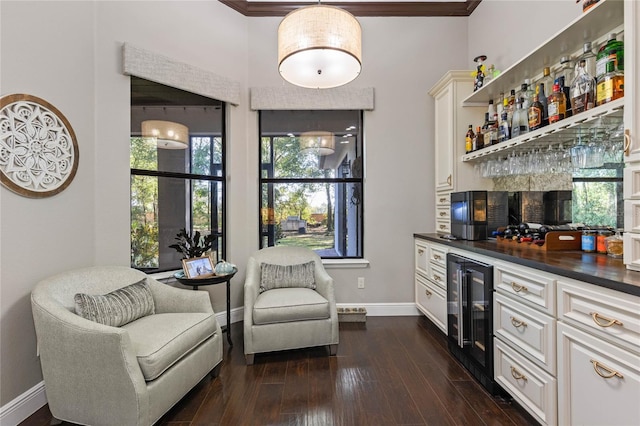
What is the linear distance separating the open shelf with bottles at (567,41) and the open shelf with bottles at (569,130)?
509mm

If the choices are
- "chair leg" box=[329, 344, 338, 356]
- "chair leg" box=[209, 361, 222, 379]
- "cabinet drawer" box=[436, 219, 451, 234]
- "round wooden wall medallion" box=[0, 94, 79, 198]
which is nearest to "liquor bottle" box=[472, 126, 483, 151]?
"cabinet drawer" box=[436, 219, 451, 234]

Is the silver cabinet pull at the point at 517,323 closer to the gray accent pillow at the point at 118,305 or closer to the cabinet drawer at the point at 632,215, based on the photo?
the cabinet drawer at the point at 632,215

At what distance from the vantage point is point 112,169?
8.46 feet

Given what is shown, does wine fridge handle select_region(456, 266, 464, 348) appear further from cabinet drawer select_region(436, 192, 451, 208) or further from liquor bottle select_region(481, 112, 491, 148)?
liquor bottle select_region(481, 112, 491, 148)

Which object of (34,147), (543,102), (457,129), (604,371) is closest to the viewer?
(604,371)

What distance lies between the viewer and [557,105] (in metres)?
1.96

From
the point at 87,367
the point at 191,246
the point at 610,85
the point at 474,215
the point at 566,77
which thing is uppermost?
the point at 566,77

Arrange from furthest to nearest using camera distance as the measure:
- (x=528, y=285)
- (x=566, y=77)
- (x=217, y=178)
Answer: (x=217, y=178) → (x=566, y=77) → (x=528, y=285)

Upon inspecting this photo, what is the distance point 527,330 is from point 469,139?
74.8 inches

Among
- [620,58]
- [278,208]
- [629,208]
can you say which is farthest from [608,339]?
[278,208]

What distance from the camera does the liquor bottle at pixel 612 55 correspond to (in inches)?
62.2

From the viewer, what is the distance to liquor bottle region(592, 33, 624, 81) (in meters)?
1.58

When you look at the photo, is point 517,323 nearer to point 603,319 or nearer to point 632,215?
point 603,319

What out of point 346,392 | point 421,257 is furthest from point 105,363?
point 421,257
